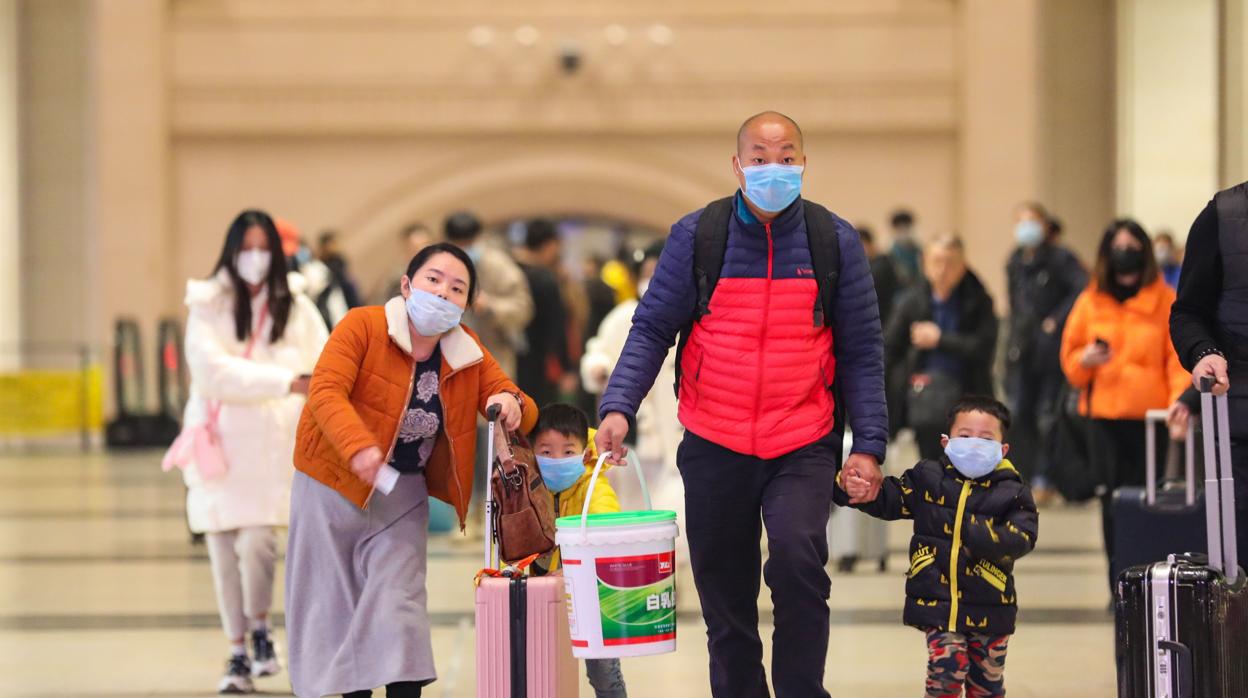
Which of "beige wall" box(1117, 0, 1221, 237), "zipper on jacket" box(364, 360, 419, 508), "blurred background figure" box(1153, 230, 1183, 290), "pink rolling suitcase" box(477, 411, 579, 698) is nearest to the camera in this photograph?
"pink rolling suitcase" box(477, 411, 579, 698)

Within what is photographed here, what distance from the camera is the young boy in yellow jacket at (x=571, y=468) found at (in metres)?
5.42

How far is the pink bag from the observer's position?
263 inches

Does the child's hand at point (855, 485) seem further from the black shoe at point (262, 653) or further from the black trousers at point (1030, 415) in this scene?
the black trousers at point (1030, 415)

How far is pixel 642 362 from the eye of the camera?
503cm

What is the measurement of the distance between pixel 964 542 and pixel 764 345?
2.79 feet

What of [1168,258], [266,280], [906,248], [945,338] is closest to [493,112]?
[906,248]

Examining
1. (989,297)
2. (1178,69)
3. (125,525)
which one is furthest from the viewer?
(1178,69)

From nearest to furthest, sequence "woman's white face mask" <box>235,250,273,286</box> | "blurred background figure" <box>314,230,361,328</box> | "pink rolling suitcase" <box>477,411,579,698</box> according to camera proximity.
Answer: "pink rolling suitcase" <box>477,411,579,698</box>, "woman's white face mask" <box>235,250,273,286</box>, "blurred background figure" <box>314,230,361,328</box>

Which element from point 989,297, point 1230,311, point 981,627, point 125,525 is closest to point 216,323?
point 981,627

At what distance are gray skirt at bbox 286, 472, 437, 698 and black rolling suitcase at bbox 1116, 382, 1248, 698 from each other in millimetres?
1923

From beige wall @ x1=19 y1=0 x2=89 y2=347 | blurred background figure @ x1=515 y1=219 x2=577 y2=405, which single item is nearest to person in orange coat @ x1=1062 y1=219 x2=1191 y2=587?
blurred background figure @ x1=515 y1=219 x2=577 y2=405

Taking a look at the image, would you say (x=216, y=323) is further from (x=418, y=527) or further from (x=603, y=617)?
(x=603, y=617)

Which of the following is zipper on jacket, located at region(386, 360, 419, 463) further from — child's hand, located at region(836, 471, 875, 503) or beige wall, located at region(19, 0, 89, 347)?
beige wall, located at region(19, 0, 89, 347)

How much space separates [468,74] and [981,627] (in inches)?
648
